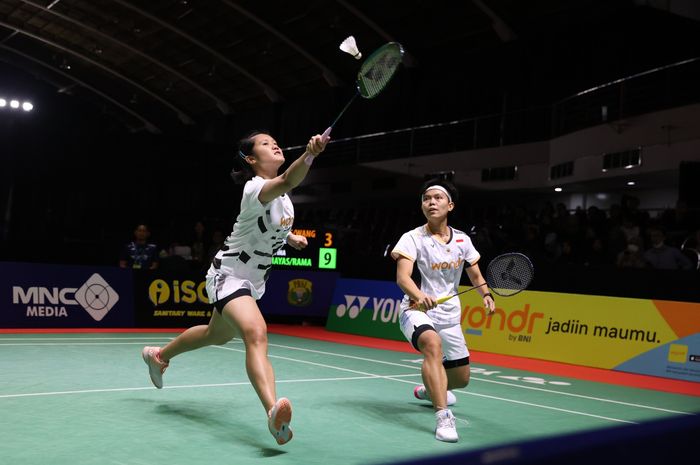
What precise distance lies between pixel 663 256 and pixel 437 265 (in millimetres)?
6538

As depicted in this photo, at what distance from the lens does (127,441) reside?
4.53m

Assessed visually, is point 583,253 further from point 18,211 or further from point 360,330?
point 18,211

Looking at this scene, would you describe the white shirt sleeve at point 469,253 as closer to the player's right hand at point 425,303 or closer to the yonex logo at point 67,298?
the player's right hand at point 425,303

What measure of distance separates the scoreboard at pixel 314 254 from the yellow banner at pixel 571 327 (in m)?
3.51

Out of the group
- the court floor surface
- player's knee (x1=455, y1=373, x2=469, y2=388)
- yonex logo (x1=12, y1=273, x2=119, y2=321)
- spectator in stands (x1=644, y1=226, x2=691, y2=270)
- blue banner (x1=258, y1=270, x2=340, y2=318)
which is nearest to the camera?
the court floor surface

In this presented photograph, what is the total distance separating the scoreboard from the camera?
14492 millimetres

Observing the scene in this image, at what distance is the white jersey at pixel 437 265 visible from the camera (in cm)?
573

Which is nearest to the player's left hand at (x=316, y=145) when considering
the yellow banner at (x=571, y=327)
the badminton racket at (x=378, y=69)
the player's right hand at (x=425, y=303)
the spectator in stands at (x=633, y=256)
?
the badminton racket at (x=378, y=69)

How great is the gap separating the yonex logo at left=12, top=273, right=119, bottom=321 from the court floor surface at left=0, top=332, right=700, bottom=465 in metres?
1.99

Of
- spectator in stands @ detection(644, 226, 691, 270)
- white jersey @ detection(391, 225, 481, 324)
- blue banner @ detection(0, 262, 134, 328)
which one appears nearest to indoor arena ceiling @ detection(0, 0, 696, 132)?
spectator in stands @ detection(644, 226, 691, 270)

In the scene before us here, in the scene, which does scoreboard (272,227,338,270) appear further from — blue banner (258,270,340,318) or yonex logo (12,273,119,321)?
yonex logo (12,273,119,321)

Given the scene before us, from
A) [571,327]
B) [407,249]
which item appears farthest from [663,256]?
[407,249]

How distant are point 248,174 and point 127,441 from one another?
74.1 inches

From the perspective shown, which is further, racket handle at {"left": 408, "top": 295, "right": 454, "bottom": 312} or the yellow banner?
the yellow banner
